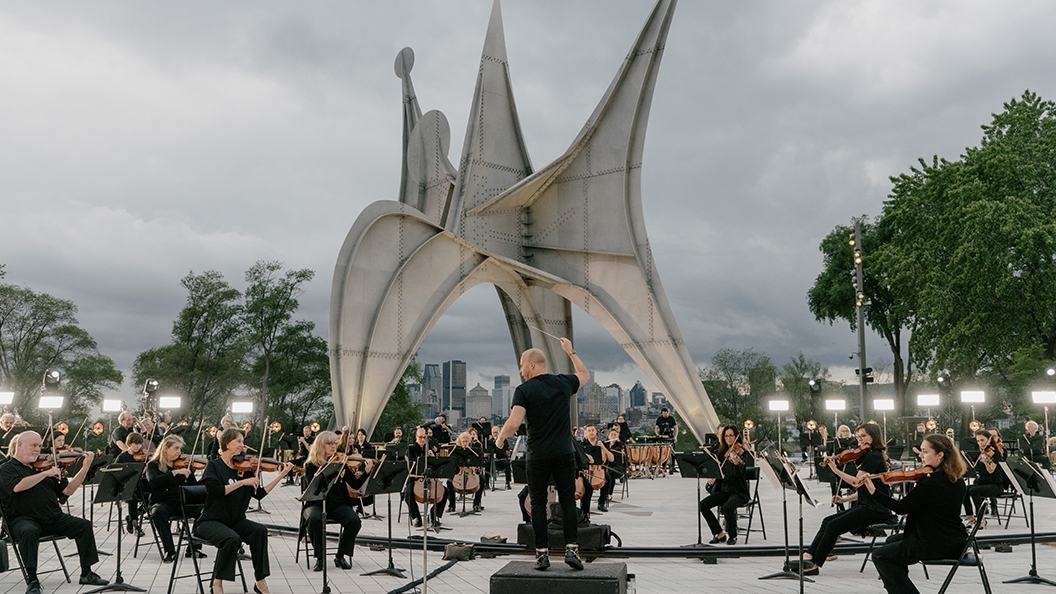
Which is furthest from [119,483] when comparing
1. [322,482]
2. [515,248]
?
[515,248]

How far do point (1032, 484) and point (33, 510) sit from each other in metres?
9.66

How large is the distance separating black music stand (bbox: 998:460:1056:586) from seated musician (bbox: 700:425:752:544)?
3272 millimetres

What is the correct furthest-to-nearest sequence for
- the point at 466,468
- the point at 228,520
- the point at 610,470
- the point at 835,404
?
the point at 835,404
the point at 610,470
the point at 466,468
the point at 228,520

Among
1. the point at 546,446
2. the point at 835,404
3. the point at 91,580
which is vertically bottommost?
→ the point at 91,580

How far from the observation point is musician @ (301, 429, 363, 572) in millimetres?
8805

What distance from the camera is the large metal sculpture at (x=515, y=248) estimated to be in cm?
1848

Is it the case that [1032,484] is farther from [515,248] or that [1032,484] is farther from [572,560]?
[515,248]

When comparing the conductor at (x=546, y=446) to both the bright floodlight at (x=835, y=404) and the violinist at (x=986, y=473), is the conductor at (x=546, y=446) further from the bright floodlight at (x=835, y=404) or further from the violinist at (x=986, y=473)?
the bright floodlight at (x=835, y=404)

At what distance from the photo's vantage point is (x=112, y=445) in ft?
42.0

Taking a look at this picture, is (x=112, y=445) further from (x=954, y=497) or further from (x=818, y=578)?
(x=954, y=497)

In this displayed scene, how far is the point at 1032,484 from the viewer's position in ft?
25.3

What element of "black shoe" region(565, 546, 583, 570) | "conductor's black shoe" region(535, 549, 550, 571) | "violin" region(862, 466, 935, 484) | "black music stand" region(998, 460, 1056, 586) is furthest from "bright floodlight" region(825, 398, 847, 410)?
"conductor's black shoe" region(535, 549, 550, 571)

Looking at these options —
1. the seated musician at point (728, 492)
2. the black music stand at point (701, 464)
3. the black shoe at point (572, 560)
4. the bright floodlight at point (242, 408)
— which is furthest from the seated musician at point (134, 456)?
the seated musician at point (728, 492)

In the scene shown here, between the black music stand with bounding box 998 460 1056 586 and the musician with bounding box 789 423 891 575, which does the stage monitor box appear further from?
the black music stand with bounding box 998 460 1056 586
